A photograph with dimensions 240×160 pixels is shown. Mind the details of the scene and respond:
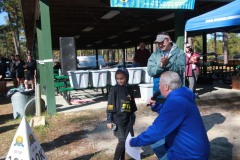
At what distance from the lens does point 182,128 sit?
2.20 m

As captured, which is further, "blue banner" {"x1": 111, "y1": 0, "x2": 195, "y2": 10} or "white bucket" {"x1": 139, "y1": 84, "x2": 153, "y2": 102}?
"white bucket" {"x1": 139, "y1": 84, "x2": 153, "y2": 102}

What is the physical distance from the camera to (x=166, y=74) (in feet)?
7.73

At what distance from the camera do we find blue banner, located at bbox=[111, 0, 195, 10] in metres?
7.71

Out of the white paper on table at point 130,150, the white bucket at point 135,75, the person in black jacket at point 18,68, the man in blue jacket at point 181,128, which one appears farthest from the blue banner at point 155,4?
the person in black jacket at point 18,68

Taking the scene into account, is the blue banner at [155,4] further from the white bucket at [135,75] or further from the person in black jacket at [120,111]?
the person in black jacket at [120,111]

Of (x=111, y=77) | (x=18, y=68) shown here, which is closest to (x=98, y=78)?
(x=111, y=77)

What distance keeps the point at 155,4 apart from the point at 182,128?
6.35 metres

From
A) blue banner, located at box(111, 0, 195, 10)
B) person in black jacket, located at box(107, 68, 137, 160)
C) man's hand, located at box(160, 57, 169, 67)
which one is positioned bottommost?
person in black jacket, located at box(107, 68, 137, 160)

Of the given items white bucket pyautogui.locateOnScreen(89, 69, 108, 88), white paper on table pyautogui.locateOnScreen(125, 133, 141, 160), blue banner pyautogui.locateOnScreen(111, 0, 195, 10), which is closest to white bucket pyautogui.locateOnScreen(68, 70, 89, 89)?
white bucket pyautogui.locateOnScreen(89, 69, 108, 88)

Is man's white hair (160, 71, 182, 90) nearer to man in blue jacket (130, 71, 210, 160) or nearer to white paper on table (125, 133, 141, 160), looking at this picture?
man in blue jacket (130, 71, 210, 160)

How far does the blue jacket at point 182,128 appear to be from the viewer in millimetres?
2176

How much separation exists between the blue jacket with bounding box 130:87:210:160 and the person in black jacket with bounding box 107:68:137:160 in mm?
1253

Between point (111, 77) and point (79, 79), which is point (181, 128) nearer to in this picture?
point (79, 79)

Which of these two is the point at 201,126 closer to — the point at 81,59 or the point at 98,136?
the point at 98,136
